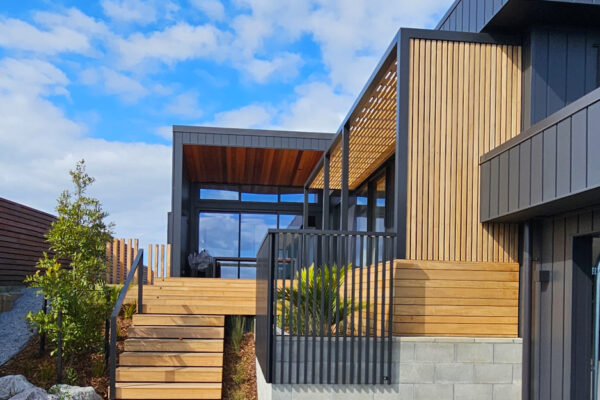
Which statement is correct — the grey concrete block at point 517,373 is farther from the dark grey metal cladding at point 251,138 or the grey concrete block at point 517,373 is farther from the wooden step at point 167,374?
the dark grey metal cladding at point 251,138

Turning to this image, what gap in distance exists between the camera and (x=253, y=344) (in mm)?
9461

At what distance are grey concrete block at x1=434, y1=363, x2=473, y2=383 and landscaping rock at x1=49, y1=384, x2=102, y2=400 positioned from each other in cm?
427

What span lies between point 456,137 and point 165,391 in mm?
4772

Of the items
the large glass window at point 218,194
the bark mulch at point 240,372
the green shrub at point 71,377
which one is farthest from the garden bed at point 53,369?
the large glass window at point 218,194

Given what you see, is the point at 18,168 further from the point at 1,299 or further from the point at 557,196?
the point at 557,196

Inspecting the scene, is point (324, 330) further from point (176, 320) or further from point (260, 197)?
point (260, 197)

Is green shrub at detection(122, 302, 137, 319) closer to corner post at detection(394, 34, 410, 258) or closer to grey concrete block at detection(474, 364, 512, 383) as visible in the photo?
corner post at detection(394, 34, 410, 258)

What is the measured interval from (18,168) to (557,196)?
308 inches

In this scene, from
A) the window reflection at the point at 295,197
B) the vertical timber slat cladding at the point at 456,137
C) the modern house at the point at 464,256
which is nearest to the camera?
the modern house at the point at 464,256

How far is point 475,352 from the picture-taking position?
6270 millimetres

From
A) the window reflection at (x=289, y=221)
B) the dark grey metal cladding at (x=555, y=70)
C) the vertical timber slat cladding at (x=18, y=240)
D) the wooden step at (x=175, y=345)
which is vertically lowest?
the wooden step at (x=175, y=345)

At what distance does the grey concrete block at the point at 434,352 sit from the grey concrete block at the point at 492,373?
1.05 ft

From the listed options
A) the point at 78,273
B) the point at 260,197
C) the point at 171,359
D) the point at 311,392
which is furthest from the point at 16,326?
the point at 260,197

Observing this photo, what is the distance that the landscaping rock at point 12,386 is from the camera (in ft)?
24.0
